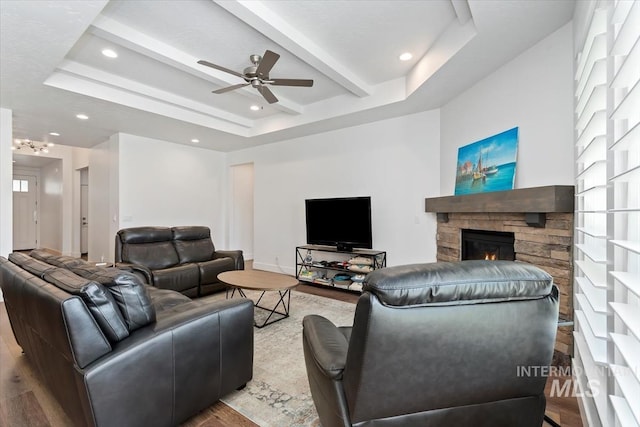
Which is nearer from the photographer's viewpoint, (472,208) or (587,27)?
(587,27)

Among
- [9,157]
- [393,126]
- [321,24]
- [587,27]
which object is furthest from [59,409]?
[393,126]

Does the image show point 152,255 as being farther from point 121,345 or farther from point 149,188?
point 121,345

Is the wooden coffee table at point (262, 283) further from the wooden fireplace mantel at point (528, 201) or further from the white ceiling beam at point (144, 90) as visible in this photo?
the white ceiling beam at point (144, 90)

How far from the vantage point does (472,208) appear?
297 cm

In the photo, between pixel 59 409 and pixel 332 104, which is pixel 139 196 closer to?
pixel 332 104

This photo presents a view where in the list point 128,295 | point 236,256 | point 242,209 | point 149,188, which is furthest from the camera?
point 242,209

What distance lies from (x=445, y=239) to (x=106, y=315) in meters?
3.49

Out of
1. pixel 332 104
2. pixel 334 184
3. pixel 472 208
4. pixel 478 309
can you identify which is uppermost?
pixel 332 104

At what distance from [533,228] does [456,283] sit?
6.20ft

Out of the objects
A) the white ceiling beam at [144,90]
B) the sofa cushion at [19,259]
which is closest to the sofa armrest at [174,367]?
the sofa cushion at [19,259]

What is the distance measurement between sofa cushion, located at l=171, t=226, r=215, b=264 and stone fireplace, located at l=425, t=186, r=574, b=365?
3550 millimetres

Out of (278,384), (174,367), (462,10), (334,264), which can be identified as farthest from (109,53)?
(334,264)

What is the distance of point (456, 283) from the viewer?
1.01 m

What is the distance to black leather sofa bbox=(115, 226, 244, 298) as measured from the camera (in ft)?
12.4
